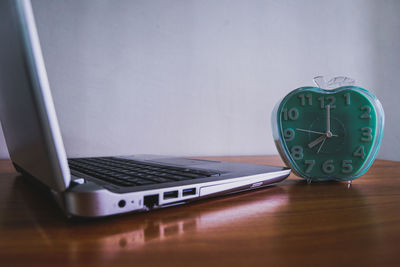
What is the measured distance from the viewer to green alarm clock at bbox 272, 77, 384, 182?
1.74 ft

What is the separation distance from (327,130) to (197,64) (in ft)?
2.55

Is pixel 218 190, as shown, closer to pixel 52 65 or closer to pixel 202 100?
pixel 202 100

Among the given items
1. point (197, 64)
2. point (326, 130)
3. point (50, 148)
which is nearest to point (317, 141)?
point (326, 130)

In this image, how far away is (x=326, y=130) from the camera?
55 centimetres

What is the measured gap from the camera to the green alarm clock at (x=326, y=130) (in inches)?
20.9

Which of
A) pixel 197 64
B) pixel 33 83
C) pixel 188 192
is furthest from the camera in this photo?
pixel 197 64

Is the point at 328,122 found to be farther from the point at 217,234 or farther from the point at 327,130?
the point at 217,234

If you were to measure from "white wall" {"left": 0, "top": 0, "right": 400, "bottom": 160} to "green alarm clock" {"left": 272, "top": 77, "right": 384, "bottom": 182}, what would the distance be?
2.21 feet

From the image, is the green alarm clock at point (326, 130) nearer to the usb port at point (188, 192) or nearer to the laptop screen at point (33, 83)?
the usb port at point (188, 192)

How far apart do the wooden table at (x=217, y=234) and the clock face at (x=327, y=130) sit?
0.47 feet

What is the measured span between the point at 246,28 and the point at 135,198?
1152 millimetres

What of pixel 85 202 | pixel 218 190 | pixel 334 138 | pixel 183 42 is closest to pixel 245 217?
pixel 218 190

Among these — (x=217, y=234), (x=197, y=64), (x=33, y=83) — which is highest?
(x=197, y=64)

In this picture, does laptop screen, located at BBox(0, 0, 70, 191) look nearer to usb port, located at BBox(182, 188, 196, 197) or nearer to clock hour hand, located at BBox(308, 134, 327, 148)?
usb port, located at BBox(182, 188, 196, 197)
